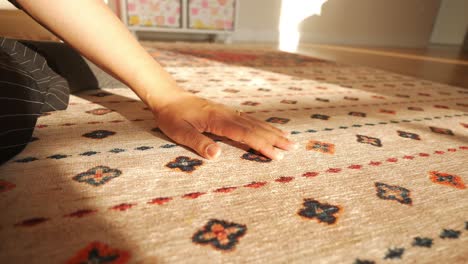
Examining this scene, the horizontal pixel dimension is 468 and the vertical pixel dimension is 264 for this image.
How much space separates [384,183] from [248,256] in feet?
1.20

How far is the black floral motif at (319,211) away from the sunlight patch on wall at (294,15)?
487 centimetres

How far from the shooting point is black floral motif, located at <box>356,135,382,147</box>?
33.1 inches

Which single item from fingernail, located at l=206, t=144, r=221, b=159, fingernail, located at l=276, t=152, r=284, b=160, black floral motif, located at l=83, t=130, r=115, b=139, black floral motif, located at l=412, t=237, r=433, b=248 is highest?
fingernail, located at l=206, t=144, r=221, b=159

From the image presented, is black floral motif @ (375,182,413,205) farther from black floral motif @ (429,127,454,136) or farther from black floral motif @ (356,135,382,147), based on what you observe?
black floral motif @ (429,127,454,136)

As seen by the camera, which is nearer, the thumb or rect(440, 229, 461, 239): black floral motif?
rect(440, 229, 461, 239): black floral motif

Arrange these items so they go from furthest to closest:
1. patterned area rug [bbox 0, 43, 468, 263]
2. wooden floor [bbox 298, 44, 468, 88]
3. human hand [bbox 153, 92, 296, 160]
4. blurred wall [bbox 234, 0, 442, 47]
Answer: blurred wall [bbox 234, 0, 442, 47]
wooden floor [bbox 298, 44, 468, 88]
human hand [bbox 153, 92, 296, 160]
patterned area rug [bbox 0, 43, 468, 263]

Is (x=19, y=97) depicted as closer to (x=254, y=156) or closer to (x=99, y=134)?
(x=99, y=134)

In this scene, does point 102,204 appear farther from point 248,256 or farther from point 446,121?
point 446,121

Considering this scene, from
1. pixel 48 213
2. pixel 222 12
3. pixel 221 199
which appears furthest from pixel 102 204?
pixel 222 12

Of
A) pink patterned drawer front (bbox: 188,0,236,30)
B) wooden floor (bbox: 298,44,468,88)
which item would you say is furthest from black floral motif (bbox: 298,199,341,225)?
pink patterned drawer front (bbox: 188,0,236,30)

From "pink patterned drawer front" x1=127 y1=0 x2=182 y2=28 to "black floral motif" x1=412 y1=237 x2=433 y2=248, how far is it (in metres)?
3.98

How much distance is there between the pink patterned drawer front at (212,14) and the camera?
13.4ft

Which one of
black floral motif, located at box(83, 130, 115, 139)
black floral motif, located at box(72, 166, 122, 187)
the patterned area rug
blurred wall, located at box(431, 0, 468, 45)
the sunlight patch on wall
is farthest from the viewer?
blurred wall, located at box(431, 0, 468, 45)

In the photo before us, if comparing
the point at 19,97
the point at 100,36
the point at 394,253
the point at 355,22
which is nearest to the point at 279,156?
the point at 394,253
